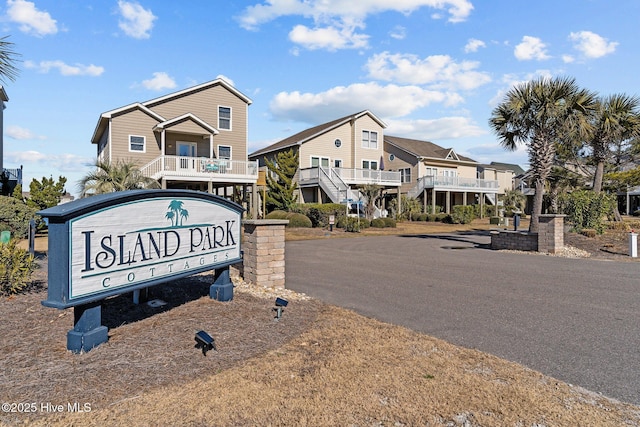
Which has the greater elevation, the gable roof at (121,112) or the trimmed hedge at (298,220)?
the gable roof at (121,112)

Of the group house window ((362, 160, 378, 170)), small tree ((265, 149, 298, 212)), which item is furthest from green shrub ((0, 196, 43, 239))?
house window ((362, 160, 378, 170))

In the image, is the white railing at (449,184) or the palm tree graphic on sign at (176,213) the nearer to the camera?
the palm tree graphic on sign at (176,213)

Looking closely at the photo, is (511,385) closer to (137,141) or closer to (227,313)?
(227,313)

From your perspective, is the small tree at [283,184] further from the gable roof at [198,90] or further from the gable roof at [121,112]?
the gable roof at [121,112]

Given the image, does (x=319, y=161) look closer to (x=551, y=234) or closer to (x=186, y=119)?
(x=186, y=119)

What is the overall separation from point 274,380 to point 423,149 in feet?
128

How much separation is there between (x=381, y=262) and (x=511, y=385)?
8.52m

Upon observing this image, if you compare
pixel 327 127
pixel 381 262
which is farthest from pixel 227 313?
pixel 327 127

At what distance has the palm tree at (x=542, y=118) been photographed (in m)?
15.1

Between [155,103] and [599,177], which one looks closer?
[599,177]

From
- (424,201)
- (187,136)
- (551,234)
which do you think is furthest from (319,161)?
(551,234)

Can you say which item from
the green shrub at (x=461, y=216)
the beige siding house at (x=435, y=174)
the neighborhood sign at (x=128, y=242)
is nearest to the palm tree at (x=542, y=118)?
the neighborhood sign at (x=128, y=242)

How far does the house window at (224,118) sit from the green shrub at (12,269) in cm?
2108

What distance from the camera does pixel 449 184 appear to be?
3725 cm
